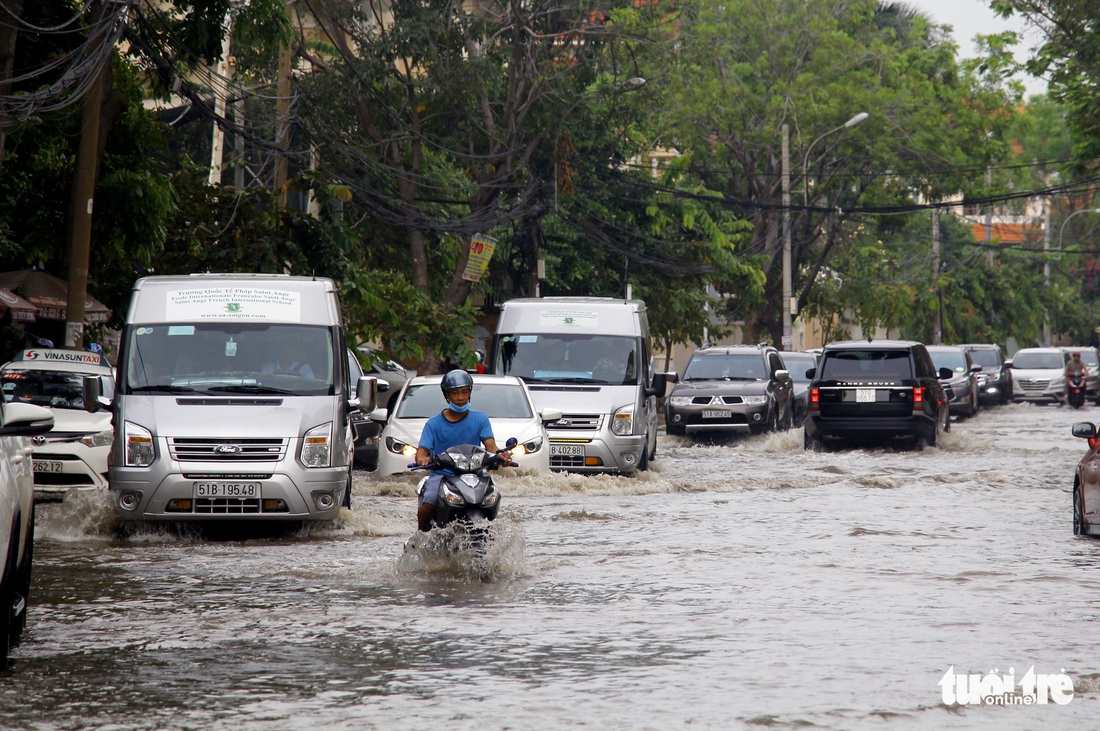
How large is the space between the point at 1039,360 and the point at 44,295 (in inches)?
1399

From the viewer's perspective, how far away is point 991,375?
148 ft

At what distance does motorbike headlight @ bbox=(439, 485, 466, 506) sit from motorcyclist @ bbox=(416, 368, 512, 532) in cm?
6

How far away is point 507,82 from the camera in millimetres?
34438

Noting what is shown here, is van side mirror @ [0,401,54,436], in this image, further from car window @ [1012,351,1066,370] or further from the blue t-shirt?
car window @ [1012,351,1066,370]

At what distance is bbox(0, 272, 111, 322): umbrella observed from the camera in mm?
22594

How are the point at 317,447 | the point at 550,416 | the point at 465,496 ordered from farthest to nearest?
the point at 550,416 → the point at 317,447 → the point at 465,496

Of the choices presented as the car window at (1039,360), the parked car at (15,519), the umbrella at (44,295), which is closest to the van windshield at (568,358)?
the umbrella at (44,295)

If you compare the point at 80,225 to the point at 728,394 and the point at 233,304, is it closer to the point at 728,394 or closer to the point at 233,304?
the point at 233,304

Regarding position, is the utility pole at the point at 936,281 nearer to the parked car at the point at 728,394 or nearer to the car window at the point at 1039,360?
the car window at the point at 1039,360

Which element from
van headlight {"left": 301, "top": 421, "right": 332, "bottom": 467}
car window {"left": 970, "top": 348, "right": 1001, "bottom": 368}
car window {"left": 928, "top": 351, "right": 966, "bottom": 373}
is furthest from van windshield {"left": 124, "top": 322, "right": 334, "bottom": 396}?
car window {"left": 970, "top": 348, "right": 1001, "bottom": 368}

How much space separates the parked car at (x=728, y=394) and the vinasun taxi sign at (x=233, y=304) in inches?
584

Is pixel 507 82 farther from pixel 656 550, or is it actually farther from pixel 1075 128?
pixel 656 550

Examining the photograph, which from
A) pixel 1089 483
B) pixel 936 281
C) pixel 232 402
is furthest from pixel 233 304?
pixel 936 281

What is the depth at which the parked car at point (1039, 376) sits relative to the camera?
49.1 metres
